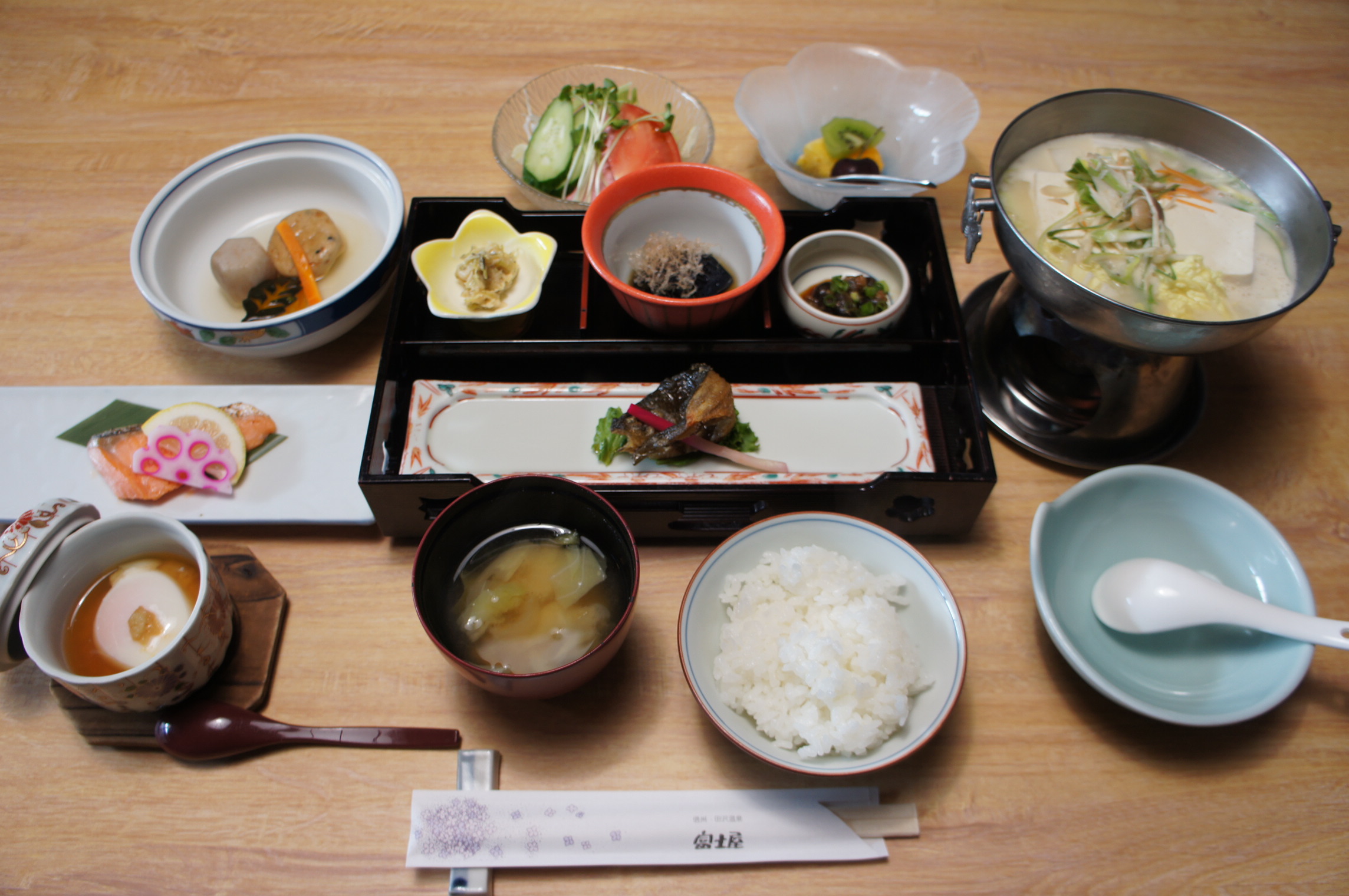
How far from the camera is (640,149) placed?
6.20 ft

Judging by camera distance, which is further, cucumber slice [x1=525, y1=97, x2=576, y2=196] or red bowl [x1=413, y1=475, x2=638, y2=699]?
cucumber slice [x1=525, y1=97, x2=576, y2=196]

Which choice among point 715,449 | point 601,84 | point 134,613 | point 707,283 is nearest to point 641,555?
point 715,449

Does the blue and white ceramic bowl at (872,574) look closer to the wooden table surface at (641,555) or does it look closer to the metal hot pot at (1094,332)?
the wooden table surface at (641,555)

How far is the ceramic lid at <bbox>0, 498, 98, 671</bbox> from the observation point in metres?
1.12

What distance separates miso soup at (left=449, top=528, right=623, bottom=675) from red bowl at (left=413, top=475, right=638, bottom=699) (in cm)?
2

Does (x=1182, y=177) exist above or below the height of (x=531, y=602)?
above

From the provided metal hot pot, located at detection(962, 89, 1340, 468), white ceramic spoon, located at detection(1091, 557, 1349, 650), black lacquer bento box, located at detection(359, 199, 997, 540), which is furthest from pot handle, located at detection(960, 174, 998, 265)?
white ceramic spoon, located at detection(1091, 557, 1349, 650)

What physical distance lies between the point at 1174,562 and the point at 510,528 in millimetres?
1270

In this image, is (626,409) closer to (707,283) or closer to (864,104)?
(707,283)

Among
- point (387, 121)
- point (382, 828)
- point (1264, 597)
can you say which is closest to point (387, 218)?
point (387, 121)

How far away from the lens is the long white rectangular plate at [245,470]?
1481mm

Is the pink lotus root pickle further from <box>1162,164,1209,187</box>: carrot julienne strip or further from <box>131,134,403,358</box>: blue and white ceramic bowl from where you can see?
<box>1162,164,1209,187</box>: carrot julienne strip

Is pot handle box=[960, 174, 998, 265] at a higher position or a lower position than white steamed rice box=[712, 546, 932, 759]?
higher

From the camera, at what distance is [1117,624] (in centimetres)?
133
